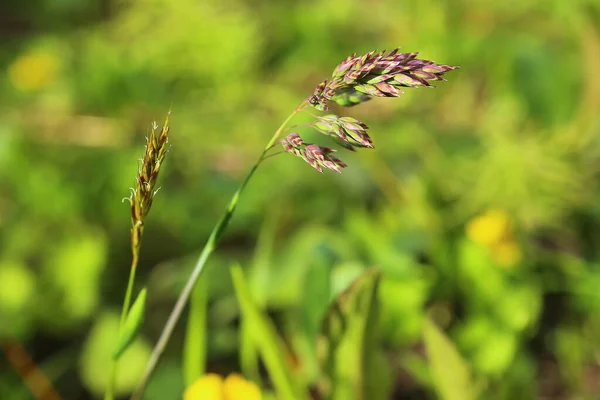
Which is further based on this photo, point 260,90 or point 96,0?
point 96,0

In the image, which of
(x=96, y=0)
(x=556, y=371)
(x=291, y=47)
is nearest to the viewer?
(x=556, y=371)

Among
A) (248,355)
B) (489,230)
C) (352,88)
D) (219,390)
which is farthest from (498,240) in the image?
(352,88)

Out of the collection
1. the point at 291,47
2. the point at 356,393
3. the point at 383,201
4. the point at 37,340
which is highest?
the point at 291,47

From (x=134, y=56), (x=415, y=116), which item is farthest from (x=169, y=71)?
(x=415, y=116)

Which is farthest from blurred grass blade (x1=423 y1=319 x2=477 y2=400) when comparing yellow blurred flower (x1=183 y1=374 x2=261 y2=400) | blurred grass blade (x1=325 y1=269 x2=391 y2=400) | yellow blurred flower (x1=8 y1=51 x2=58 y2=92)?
yellow blurred flower (x1=8 y1=51 x2=58 y2=92)

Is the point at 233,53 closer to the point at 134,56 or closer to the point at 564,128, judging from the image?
the point at 134,56

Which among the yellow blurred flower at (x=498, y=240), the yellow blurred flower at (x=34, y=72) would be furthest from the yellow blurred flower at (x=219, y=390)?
the yellow blurred flower at (x=34, y=72)

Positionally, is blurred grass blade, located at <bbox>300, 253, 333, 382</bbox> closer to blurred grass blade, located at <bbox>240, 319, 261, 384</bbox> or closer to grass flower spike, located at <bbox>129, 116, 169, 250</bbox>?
blurred grass blade, located at <bbox>240, 319, 261, 384</bbox>

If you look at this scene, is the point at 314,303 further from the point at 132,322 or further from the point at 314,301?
the point at 132,322

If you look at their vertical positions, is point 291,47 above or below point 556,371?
above
